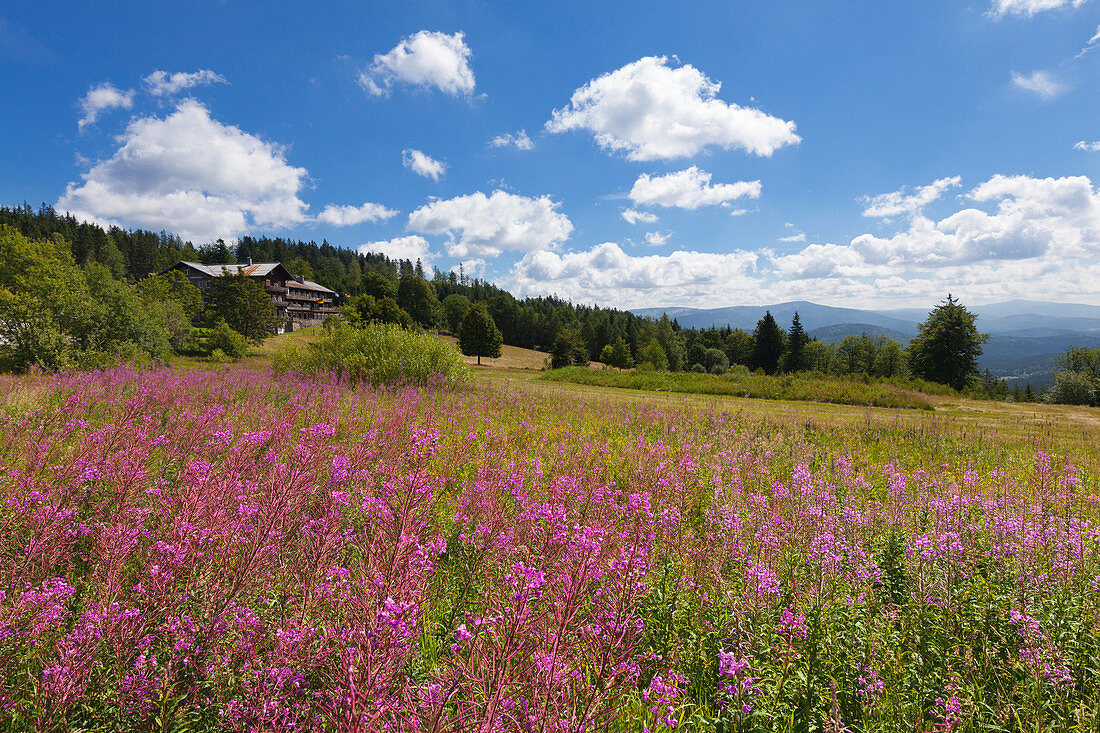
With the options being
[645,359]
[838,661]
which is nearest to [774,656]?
[838,661]

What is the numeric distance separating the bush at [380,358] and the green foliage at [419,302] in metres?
86.7

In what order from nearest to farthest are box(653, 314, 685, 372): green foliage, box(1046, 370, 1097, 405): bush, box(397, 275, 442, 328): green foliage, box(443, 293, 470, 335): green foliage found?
box(1046, 370, 1097, 405): bush → box(653, 314, 685, 372): green foliage → box(397, 275, 442, 328): green foliage → box(443, 293, 470, 335): green foliage

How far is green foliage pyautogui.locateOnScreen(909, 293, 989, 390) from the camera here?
47.7 m

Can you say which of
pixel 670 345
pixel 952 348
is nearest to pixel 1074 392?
pixel 952 348

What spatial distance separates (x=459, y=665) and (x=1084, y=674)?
12.4 feet

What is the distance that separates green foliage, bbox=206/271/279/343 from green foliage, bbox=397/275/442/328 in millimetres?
49394

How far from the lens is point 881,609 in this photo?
123 inches

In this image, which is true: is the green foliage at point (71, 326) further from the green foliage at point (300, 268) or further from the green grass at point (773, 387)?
the green foliage at point (300, 268)

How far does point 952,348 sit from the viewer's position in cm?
4831

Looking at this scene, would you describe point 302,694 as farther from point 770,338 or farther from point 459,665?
point 770,338

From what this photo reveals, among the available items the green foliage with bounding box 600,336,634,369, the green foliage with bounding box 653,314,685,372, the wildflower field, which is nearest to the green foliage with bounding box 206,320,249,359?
the wildflower field

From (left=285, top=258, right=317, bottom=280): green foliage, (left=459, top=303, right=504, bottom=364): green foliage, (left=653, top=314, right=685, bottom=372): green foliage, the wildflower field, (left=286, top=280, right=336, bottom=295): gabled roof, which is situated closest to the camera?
the wildflower field

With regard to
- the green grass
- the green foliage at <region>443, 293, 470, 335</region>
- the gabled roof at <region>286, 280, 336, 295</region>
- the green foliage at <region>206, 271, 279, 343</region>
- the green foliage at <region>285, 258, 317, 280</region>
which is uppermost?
the green foliage at <region>285, 258, 317, 280</region>

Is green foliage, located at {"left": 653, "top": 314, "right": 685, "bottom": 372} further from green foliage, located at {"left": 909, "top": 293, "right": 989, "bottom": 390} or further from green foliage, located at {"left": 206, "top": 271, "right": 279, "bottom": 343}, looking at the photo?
green foliage, located at {"left": 206, "top": 271, "right": 279, "bottom": 343}
